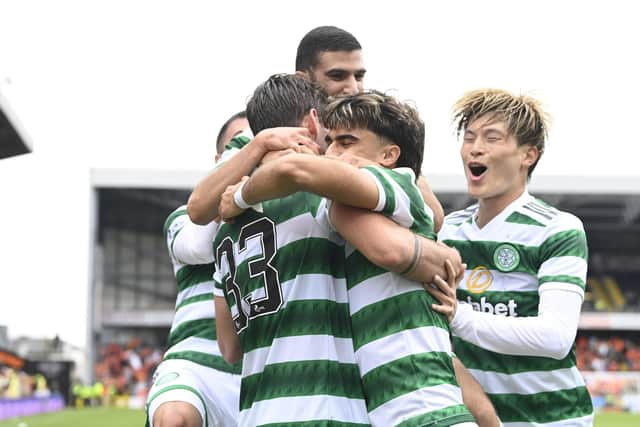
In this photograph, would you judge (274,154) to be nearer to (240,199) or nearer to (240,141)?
(240,199)

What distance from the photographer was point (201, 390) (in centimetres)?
392

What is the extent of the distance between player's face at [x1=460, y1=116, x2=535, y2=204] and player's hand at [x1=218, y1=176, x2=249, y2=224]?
1.10 m

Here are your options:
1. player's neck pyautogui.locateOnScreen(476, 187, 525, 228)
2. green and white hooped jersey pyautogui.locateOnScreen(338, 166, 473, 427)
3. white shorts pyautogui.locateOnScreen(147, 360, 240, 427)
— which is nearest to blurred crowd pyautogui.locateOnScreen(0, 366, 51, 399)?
white shorts pyautogui.locateOnScreen(147, 360, 240, 427)

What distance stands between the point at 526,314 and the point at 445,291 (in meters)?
0.88

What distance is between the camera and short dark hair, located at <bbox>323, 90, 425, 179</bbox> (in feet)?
9.39

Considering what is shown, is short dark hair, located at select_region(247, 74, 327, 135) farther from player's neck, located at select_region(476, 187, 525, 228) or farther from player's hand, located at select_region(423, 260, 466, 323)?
player's neck, located at select_region(476, 187, 525, 228)

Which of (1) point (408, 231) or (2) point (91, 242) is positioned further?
(2) point (91, 242)

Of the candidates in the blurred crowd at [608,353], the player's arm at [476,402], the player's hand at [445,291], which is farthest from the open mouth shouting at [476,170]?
the blurred crowd at [608,353]

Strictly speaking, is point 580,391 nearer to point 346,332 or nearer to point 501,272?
point 501,272

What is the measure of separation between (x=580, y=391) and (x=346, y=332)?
1197mm

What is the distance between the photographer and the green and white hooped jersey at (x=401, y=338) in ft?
8.87

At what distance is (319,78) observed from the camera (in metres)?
4.43

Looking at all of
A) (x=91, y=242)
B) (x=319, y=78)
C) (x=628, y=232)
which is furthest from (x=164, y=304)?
(x=319, y=78)

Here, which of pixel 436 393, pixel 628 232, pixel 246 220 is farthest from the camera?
pixel 628 232
